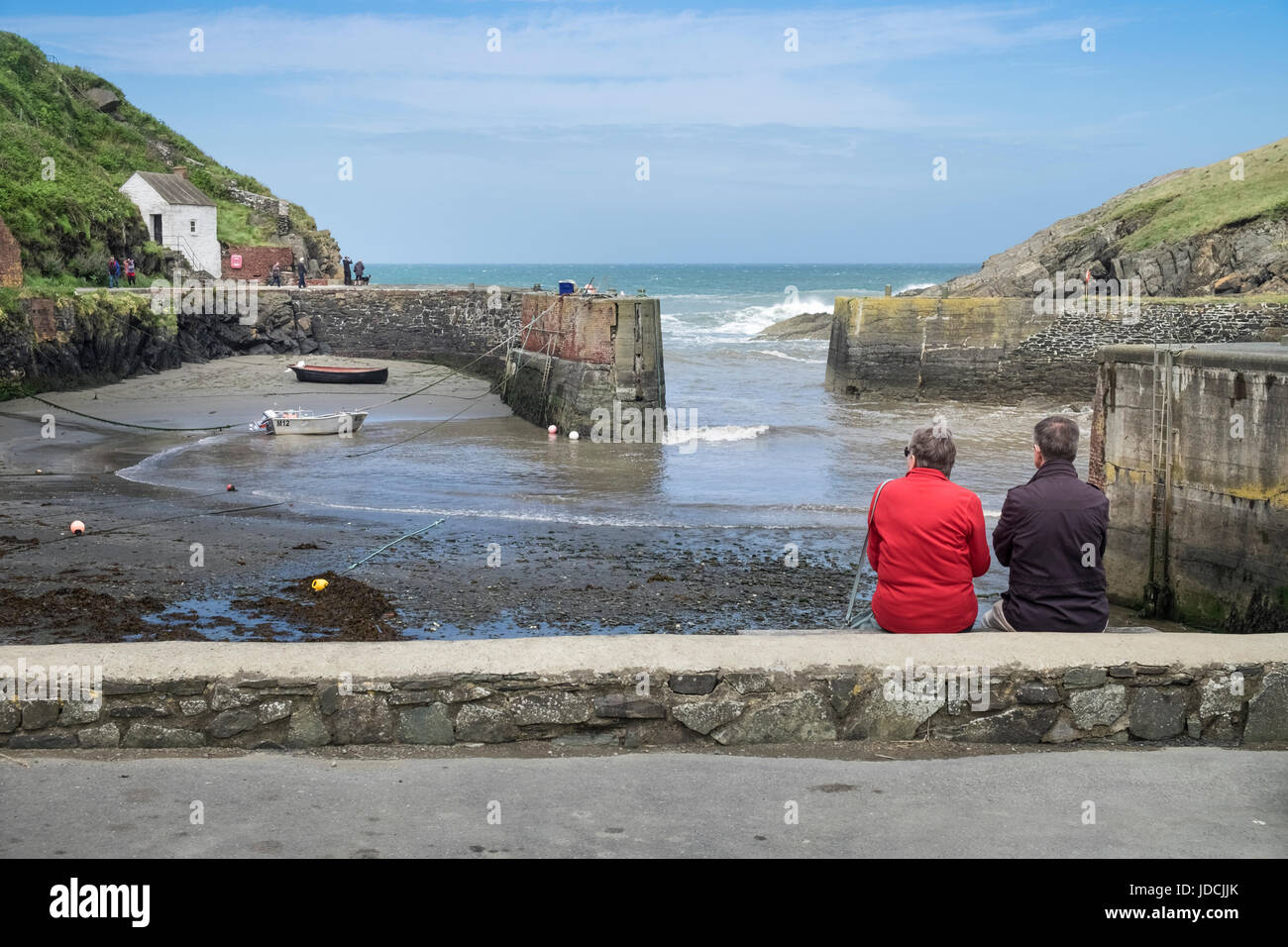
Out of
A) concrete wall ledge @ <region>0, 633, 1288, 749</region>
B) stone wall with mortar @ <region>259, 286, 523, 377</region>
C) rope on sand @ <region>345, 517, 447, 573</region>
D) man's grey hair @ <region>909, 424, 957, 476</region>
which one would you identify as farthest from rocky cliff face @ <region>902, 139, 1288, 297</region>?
concrete wall ledge @ <region>0, 633, 1288, 749</region>

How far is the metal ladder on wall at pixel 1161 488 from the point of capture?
33.0ft

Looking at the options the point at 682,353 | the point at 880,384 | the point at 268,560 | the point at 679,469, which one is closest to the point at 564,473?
the point at 679,469

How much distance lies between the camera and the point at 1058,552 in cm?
581

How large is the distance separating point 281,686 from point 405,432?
2315 cm

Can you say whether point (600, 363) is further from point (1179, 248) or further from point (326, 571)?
point (1179, 248)

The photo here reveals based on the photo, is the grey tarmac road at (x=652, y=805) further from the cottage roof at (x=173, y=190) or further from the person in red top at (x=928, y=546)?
the cottage roof at (x=173, y=190)

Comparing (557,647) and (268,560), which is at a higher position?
(557,647)

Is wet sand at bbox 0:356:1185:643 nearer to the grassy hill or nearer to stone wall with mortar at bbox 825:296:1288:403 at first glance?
stone wall with mortar at bbox 825:296:1288:403

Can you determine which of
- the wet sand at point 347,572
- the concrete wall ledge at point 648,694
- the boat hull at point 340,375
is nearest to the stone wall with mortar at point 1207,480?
the wet sand at point 347,572

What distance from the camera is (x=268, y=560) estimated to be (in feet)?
45.2

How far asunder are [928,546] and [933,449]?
453mm

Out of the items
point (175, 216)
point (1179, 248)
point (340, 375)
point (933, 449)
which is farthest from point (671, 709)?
point (175, 216)
